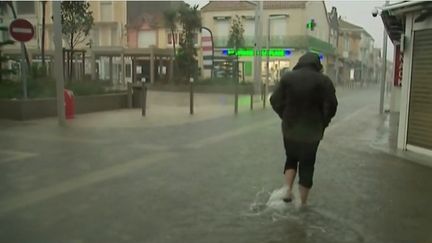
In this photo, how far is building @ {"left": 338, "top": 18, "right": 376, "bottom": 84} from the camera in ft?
234

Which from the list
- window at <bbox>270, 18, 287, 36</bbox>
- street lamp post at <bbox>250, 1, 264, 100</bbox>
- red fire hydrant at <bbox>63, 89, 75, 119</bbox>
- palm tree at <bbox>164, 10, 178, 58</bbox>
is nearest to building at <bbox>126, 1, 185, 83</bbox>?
palm tree at <bbox>164, 10, 178, 58</bbox>

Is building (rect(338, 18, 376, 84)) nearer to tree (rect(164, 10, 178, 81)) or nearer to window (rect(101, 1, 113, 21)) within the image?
window (rect(101, 1, 113, 21))

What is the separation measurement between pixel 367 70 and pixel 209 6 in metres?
55.6

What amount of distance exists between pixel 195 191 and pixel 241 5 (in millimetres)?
44313

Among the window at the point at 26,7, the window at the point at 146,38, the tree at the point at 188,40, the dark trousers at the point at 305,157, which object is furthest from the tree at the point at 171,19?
the dark trousers at the point at 305,157

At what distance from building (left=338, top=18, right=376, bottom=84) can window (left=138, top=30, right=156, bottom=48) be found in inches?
1056

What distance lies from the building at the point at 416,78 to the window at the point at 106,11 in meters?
42.1

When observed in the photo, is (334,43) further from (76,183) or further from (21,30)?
(76,183)

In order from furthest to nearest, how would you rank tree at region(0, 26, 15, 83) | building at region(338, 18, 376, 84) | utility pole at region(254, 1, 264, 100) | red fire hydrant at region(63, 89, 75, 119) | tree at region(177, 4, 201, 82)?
building at region(338, 18, 376, 84), tree at region(177, 4, 201, 82), utility pole at region(254, 1, 264, 100), tree at region(0, 26, 15, 83), red fire hydrant at region(63, 89, 75, 119)

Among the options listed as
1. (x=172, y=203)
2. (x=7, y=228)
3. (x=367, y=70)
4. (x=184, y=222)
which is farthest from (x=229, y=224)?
(x=367, y=70)

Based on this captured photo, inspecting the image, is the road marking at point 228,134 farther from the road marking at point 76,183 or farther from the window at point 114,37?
the window at point 114,37

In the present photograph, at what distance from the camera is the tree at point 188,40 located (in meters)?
36.8

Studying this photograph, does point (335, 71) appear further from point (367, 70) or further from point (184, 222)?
point (184, 222)

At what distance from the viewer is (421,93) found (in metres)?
9.23
